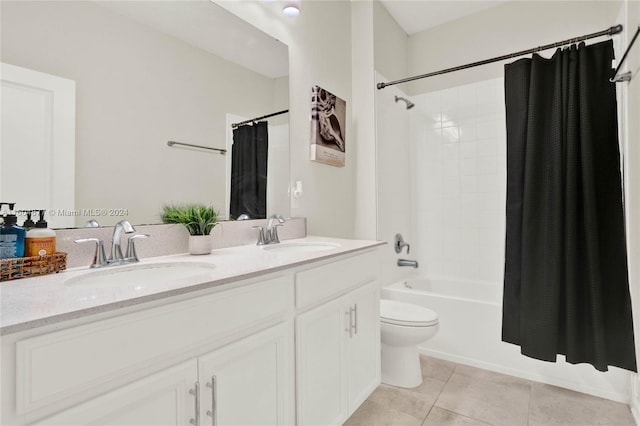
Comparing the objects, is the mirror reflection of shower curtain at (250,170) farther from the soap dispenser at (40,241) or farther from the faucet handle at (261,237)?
the soap dispenser at (40,241)

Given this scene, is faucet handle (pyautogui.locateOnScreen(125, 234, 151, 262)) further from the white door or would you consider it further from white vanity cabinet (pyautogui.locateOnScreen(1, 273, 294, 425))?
white vanity cabinet (pyautogui.locateOnScreen(1, 273, 294, 425))

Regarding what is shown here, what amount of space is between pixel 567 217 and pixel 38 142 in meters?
2.27

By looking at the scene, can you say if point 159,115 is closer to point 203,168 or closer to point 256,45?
point 203,168

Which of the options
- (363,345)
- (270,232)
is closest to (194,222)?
(270,232)

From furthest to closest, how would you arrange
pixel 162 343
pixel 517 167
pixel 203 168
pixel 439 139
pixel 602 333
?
pixel 439 139
pixel 517 167
pixel 602 333
pixel 203 168
pixel 162 343

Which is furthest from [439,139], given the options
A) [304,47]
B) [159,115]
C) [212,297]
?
[212,297]

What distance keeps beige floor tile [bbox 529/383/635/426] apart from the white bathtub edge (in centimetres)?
3

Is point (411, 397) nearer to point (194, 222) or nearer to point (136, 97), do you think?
point (194, 222)

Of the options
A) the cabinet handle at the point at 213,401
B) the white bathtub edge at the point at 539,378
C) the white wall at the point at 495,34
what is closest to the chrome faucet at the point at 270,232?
the cabinet handle at the point at 213,401

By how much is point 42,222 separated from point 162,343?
572 millimetres

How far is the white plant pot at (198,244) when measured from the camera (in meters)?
1.39

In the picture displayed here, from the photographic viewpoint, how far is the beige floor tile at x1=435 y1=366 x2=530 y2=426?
70.1 inches

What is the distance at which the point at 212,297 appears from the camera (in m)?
0.94

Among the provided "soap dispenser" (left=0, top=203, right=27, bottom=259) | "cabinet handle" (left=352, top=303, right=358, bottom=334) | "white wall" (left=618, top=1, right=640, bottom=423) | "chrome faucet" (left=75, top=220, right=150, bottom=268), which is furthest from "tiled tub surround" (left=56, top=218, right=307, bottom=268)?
"white wall" (left=618, top=1, right=640, bottom=423)
